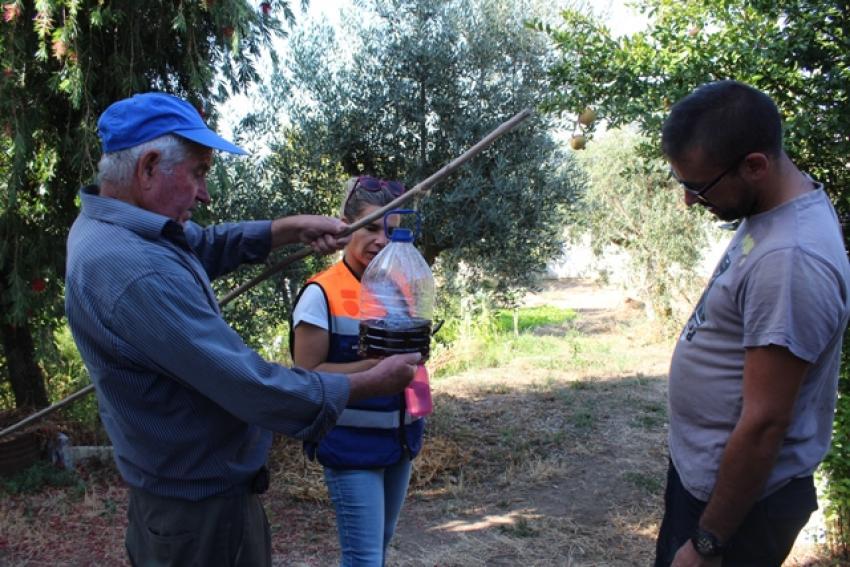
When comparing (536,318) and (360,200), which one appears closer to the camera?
(360,200)

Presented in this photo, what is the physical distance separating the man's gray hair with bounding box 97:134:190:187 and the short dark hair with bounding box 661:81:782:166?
1434mm

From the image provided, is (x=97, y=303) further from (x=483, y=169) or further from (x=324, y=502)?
(x=483, y=169)

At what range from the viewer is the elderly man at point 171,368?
73.6 inches

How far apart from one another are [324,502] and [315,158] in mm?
3069

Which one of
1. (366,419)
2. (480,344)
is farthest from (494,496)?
(480,344)

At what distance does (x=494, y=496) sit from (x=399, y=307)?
335cm

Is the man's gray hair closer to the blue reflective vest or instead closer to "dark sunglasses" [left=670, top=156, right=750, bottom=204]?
the blue reflective vest

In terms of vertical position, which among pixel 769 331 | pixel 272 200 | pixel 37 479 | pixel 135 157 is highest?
pixel 272 200

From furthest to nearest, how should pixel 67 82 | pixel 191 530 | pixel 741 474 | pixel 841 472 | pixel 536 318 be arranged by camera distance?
pixel 536 318 < pixel 67 82 < pixel 841 472 < pixel 191 530 < pixel 741 474

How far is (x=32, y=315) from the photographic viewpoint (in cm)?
602

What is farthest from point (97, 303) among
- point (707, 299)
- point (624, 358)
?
point (624, 358)

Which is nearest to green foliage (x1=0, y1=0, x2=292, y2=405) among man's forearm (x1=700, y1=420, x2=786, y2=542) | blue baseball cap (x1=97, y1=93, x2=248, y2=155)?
blue baseball cap (x1=97, y1=93, x2=248, y2=155)

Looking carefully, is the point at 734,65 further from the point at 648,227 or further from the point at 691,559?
the point at 648,227

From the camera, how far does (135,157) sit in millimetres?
2045
